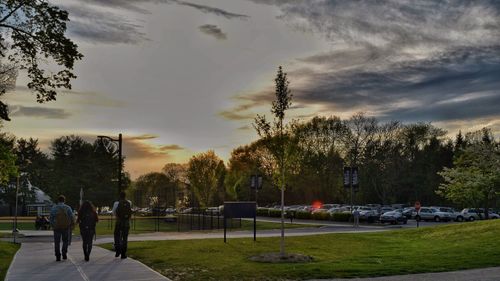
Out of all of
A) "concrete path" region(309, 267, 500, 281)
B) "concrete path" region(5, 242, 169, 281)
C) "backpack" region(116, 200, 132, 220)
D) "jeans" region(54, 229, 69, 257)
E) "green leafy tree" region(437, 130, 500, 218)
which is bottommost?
"concrete path" region(309, 267, 500, 281)

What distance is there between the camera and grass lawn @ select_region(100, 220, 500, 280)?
13.4 metres

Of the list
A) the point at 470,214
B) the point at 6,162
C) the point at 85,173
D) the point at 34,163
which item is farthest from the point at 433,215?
the point at 34,163

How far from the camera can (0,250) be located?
19922 mm

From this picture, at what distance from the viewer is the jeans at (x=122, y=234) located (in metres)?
15.7

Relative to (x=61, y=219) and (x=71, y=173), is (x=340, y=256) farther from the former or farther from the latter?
(x=71, y=173)

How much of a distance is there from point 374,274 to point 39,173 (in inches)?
4047

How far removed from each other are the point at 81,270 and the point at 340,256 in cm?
804

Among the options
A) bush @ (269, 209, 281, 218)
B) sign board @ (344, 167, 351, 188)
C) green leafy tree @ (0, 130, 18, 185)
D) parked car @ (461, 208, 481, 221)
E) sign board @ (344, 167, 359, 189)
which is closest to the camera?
green leafy tree @ (0, 130, 18, 185)

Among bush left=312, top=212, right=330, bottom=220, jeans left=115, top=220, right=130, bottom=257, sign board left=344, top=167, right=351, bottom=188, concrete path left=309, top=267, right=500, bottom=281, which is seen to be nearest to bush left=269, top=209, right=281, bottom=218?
bush left=312, top=212, right=330, bottom=220

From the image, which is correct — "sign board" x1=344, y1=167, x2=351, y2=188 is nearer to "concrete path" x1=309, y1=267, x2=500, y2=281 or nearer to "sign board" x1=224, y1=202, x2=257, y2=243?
"sign board" x1=224, y1=202, x2=257, y2=243

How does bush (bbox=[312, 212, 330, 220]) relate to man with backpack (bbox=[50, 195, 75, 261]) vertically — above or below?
below

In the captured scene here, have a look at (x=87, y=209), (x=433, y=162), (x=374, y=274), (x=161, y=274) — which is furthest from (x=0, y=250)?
(x=433, y=162)

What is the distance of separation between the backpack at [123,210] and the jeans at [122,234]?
0.17 m

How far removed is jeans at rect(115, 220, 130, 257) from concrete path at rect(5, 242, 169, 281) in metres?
0.32
